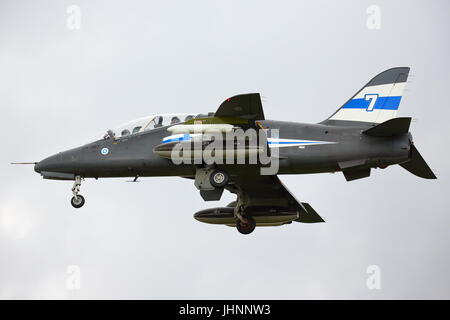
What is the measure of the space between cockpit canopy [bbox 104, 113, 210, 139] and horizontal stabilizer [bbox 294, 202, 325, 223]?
308 inches

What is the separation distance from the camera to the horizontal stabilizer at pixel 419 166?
30750 millimetres

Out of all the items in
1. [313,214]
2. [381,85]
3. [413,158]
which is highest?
[381,85]

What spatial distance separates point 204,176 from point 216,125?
2.41 meters

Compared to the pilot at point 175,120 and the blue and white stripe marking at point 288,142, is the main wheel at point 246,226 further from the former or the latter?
the pilot at point 175,120

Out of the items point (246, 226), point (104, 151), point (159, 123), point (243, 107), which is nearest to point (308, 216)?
point (246, 226)

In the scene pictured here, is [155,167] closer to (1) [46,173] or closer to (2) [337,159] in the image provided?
(1) [46,173]

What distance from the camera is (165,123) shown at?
3192 centimetres

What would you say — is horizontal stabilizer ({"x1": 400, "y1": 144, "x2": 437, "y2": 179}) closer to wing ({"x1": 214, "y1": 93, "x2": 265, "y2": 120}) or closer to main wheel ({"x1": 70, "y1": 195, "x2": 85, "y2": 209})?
wing ({"x1": 214, "y1": 93, "x2": 265, "y2": 120})

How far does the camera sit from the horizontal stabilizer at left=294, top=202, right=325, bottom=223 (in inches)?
1441

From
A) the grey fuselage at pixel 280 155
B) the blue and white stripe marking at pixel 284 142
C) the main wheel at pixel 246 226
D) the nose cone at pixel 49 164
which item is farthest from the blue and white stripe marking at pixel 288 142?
the nose cone at pixel 49 164

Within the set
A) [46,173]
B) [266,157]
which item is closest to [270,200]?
[266,157]

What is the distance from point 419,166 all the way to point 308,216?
7.15m

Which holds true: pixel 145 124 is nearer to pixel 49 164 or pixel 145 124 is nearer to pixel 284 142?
pixel 49 164

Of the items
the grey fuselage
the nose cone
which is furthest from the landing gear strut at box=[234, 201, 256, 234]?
the nose cone
